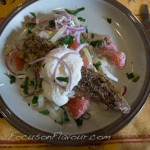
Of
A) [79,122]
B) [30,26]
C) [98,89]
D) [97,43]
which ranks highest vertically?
[30,26]

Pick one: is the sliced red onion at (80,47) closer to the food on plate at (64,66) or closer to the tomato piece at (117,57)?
the food on plate at (64,66)

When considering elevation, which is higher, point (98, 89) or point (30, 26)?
point (30, 26)

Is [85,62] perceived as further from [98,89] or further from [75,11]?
[75,11]

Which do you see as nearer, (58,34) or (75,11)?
(58,34)

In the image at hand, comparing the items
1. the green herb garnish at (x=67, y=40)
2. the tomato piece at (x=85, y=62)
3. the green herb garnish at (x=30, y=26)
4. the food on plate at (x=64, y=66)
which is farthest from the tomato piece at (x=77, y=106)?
the green herb garnish at (x=30, y=26)

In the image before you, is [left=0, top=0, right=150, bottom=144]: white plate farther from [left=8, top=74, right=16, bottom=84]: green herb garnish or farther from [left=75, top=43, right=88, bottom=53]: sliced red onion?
[left=75, top=43, right=88, bottom=53]: sliced red onion

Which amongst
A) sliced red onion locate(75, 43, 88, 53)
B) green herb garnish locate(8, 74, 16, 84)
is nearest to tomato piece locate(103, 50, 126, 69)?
sliced red onion locate(75, 43, 88, 53)

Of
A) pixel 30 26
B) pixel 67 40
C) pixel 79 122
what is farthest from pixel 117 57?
pixel 30 26

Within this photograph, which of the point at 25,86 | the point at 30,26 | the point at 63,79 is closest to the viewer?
the point at 63,79
